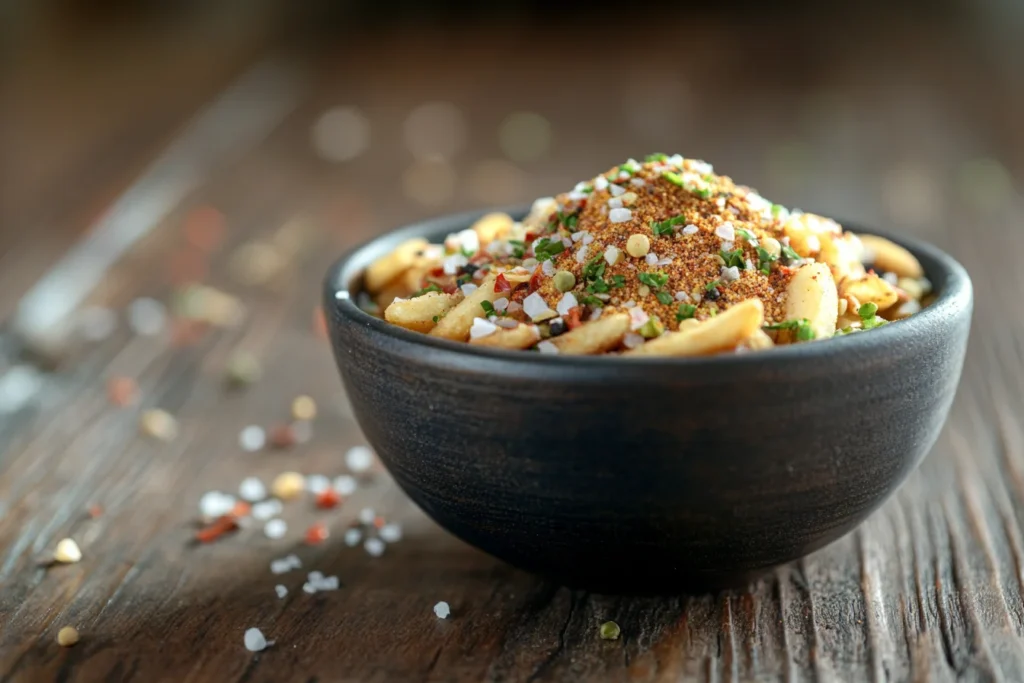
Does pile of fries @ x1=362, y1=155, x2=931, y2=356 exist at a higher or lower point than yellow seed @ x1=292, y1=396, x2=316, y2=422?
higher

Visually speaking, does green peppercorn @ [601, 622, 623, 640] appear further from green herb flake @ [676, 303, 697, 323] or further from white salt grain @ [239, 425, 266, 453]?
white salt grain @ [239, 425, 266, 453]

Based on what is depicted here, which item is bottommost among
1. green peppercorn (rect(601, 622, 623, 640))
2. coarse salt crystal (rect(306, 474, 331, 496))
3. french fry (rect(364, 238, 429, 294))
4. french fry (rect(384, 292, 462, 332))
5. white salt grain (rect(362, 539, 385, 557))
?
coarse salt crystal (rect(306, 474, 331, 496))

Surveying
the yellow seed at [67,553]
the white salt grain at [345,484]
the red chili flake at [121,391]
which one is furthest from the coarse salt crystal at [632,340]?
the red chili flake at [121,391]

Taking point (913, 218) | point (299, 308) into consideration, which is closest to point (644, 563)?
point (299, 308)

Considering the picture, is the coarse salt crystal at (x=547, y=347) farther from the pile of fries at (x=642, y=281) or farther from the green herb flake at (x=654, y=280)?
the green herb flake at (x=654, y=280)

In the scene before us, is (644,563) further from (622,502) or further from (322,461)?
(322,461)

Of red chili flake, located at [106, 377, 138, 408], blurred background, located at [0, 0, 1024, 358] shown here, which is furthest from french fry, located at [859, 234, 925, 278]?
blurred background, located at [0, 0, 1024, 358]

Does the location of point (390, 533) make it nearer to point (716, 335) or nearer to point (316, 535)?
point (316, 535)
